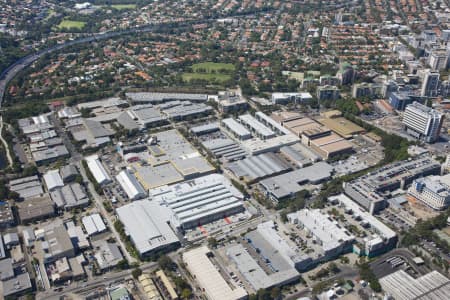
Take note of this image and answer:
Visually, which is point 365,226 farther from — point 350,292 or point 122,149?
point 122,149

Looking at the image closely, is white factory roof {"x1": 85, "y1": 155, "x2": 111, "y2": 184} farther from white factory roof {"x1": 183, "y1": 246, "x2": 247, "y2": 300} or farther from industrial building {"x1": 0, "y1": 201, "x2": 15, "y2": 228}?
white factory roof {"x1": 183, "y1": 246, "x2": 247, "y2": 300}

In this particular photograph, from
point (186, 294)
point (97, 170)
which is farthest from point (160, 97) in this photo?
point (186, 294)

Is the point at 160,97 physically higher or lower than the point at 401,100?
lower

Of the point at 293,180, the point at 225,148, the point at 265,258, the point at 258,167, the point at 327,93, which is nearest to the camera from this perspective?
the point at 265,258

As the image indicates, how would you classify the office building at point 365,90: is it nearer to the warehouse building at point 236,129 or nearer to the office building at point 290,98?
the office building at point 290,98

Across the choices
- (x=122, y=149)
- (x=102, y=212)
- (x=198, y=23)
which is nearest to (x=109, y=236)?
(x=102, y=212)

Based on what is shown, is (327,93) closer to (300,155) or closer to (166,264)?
(300,155)
